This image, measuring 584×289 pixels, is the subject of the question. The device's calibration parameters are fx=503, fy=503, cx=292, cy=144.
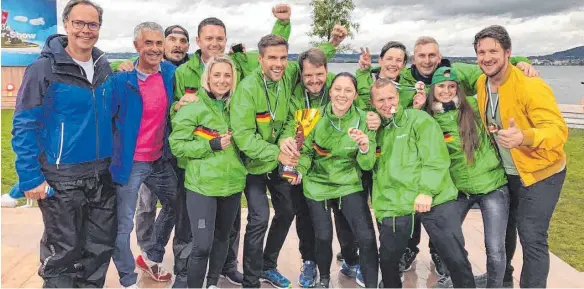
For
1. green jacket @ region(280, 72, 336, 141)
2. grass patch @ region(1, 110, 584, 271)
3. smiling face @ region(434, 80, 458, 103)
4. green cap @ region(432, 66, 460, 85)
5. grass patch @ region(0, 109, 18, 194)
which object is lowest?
grass patch @ region(0, 109, 18, 194)

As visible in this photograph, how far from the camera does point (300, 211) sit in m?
4.53

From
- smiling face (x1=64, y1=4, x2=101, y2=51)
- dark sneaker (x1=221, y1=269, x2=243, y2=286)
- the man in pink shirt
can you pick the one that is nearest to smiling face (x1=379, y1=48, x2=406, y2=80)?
the man in pink shirt

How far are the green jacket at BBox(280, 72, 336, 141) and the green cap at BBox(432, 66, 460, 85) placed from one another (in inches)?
36.9

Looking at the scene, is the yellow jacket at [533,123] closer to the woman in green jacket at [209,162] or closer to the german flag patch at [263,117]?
the german flag patch at [263,117]

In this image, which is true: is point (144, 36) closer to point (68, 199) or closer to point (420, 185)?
point (68, 199)

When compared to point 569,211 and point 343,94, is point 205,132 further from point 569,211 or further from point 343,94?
point 569,211

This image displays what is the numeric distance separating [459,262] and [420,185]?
2.14ft

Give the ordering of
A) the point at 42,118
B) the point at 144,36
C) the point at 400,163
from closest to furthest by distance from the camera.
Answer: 1. the point at 42,118
2. the point at 400,163
3. the point at 144,36

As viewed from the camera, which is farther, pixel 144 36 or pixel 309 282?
pixel 309 282

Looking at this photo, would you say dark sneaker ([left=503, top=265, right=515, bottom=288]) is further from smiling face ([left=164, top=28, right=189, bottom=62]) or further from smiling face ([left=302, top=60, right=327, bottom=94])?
smiling face ([left=164, top=28, right=189, bottom=62])

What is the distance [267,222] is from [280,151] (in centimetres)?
64

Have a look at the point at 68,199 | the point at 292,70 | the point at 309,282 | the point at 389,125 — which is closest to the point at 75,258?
the point at 68,199

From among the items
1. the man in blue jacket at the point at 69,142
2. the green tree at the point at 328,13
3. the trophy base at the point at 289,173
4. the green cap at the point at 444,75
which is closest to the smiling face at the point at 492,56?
the green cap at the point at 444,75

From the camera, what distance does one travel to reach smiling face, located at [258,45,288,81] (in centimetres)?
416
